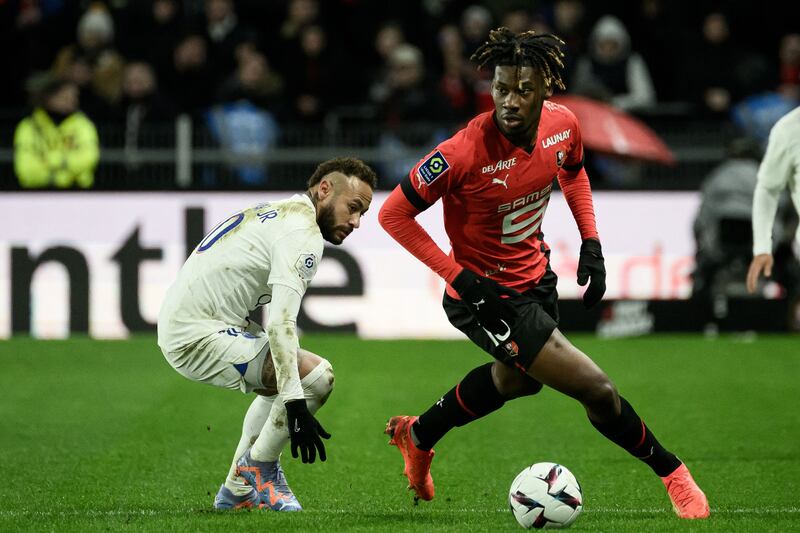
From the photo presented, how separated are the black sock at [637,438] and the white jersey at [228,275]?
Result: 160cm

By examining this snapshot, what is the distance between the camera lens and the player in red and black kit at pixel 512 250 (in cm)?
626

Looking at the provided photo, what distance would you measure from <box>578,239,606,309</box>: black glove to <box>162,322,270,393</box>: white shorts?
151cm

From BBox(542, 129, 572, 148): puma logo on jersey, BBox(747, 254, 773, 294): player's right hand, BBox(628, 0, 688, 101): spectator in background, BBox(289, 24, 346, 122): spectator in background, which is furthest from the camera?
BBox(628, 0, 688, 101): spectator in background

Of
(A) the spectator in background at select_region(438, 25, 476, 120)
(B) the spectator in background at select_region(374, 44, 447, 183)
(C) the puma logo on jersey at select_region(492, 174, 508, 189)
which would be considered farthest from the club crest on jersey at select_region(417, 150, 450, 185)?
(A) the spectator in background at select_region(438, 25, 476, 120)

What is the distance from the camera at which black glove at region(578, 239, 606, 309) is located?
21.3 ft

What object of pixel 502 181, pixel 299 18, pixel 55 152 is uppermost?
pixel 299 18

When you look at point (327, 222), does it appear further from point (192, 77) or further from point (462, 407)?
point (192, 77)

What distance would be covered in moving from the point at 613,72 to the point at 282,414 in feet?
33.1

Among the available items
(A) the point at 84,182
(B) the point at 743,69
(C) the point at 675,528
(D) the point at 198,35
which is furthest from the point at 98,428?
(B) the point at 743,69

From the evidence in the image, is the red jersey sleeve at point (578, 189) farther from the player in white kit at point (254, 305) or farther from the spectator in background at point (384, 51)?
the spectator in background at point (384, 51)

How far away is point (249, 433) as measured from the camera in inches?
262

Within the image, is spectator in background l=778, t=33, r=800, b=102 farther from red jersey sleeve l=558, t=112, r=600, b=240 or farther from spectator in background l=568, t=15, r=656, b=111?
red jersey sleeve l=558, t=112, r=600, b=240

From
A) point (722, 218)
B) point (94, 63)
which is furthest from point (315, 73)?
point (722, 218)

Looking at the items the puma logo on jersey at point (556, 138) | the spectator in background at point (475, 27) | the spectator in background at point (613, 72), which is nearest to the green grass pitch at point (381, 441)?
the puma logo on jersey at point (556, 138)
